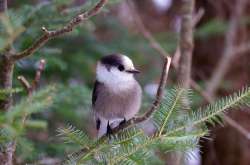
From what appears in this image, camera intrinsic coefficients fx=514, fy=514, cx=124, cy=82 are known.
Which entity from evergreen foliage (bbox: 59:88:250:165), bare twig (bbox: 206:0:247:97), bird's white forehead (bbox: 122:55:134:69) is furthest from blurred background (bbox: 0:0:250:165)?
evergreen foliage (bbox: 59:88:250:165)

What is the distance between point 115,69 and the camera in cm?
274

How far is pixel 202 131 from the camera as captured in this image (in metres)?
1.52

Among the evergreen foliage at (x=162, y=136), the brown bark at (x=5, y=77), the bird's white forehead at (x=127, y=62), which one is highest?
the bird's white forehead at (x=127, y=62)

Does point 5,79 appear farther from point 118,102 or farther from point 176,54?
point 176,54

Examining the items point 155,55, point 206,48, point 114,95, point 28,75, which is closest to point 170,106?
point 114,95

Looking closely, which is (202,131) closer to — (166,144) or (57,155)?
(166,144)

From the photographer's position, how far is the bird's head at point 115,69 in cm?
265

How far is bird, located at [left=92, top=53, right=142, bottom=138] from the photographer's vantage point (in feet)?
8.68

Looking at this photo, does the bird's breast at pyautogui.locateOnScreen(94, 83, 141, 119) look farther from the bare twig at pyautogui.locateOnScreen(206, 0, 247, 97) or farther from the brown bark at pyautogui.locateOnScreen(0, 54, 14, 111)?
the bare twig at pyautogui.locateOnScreen(206, 0, 247, 97)

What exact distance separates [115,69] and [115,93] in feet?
0.42

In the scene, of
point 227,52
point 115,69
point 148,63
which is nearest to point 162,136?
point 115,69

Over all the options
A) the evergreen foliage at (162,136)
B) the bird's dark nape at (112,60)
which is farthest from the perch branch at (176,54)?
the evergreen foliage at (162,136)

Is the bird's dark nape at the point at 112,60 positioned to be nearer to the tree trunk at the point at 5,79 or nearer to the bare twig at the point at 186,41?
the bare twig at the point at 186,41

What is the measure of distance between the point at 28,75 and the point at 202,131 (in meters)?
2.16
